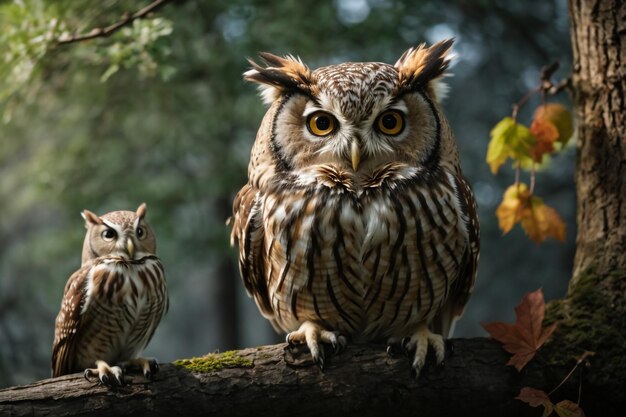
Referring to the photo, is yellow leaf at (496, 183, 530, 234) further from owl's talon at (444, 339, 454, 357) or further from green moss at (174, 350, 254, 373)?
green moss at (174, 350, 254, 373)

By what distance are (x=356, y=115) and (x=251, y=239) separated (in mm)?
677

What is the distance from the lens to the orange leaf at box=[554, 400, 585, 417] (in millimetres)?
2408

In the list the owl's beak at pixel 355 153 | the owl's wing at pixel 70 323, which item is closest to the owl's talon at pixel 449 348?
the owl's beak at pixel 355 153

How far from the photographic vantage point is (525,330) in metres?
2.59

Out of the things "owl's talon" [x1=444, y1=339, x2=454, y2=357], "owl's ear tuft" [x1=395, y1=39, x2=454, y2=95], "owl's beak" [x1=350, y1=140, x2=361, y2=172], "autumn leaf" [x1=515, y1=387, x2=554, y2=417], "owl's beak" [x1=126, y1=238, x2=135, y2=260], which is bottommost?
"autumn leaf" [x1=515, y1=387, x2=554, y2=417]

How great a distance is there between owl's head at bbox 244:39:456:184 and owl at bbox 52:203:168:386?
668 millimetres

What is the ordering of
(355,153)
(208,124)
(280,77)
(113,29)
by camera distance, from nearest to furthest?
(355,153) → (280,77) → (113,29) → (208,124)

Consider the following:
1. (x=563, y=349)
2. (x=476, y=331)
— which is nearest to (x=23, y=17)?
(x=563, y=349)

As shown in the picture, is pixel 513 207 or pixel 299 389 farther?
pixel 513 207

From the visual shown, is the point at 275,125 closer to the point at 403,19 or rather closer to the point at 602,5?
the point at 602,5

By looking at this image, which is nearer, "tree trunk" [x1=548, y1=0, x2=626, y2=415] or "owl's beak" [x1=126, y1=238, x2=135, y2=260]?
"tree trunk" [x1=548, y1=0, x2=626, y2=415]

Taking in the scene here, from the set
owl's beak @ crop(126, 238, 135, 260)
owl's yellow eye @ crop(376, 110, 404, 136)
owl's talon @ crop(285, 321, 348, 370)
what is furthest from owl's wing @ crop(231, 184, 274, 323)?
owl's yellow eye @ crop(376, 110, 404, 136)

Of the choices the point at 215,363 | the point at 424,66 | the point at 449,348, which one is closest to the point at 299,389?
the point at 215,363

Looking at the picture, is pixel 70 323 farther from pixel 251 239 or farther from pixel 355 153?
pixel 355 153
